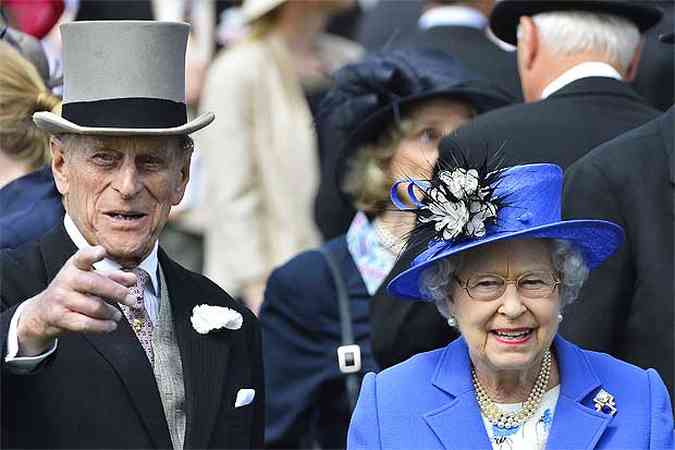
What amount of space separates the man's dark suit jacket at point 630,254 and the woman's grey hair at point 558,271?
0.68m

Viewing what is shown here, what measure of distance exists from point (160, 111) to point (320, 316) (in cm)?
180

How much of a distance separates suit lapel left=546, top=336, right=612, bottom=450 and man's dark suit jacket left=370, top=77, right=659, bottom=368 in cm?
97

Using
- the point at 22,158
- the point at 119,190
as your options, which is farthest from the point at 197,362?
the point at 22,158

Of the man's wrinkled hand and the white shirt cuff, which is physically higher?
the man's wrinkled hand

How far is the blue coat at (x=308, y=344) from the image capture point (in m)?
6.04

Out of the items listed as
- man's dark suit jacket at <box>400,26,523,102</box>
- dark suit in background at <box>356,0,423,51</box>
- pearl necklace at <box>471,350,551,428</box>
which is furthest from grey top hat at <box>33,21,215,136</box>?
dark suit in background at <box>356,0,423,51</box>

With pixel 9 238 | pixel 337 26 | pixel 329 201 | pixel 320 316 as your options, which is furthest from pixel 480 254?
pixel 337 26

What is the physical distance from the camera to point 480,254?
4242 millimetres

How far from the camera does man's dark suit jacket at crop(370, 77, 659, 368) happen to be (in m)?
5.27

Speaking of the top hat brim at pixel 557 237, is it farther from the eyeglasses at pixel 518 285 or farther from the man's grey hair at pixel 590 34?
the man's grey hair at pixel 590 34

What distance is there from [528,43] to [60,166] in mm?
1989

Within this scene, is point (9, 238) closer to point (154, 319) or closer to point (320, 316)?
point (154, 319)

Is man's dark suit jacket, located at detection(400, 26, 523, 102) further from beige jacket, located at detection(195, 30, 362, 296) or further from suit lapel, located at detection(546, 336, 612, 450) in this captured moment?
suit lapel, located at detection(546, 336, 612, 450)

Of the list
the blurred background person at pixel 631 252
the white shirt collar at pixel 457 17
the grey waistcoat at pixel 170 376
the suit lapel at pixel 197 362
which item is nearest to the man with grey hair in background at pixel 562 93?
the blurred background person at pixel 631 252
